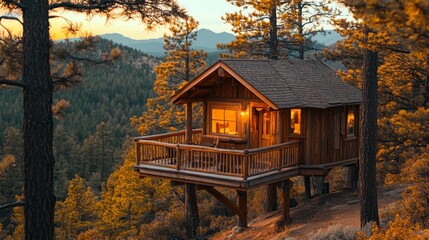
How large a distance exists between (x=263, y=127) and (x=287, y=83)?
75.6 inches

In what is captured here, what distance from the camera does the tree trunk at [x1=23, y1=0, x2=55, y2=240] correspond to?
8922mm

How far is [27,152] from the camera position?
9023 mm

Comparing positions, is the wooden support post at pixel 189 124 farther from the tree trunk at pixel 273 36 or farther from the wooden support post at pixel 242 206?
the tree trunk at pixel 273 36

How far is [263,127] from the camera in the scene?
18172 mm

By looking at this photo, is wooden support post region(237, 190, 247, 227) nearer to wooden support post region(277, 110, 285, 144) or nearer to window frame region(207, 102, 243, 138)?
window frame region(207, 102, 243, 138)

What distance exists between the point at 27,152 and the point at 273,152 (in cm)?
942

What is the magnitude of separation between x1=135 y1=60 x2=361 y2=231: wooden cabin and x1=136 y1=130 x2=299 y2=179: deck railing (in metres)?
0.04

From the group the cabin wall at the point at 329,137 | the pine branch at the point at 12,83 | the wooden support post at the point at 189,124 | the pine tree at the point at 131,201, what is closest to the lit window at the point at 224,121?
the wooden support post at the point at 189,124

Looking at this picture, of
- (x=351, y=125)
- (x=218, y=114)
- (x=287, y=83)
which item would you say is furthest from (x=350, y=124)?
(x=218, y=114)

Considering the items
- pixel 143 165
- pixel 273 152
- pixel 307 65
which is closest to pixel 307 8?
pixel 307 65

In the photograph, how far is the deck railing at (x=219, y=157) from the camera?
1532 cm

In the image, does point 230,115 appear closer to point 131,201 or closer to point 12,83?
point 12,83

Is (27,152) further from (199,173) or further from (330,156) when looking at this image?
(330,156)

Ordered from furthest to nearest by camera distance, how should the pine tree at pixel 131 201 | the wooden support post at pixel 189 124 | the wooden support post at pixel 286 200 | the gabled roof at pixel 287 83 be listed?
the pine tree at pixel 131 201 < the wooden support post at pixel 189 124 < the wooden support post at pixel 286 200 < the gabled roof at pixel 287 83
